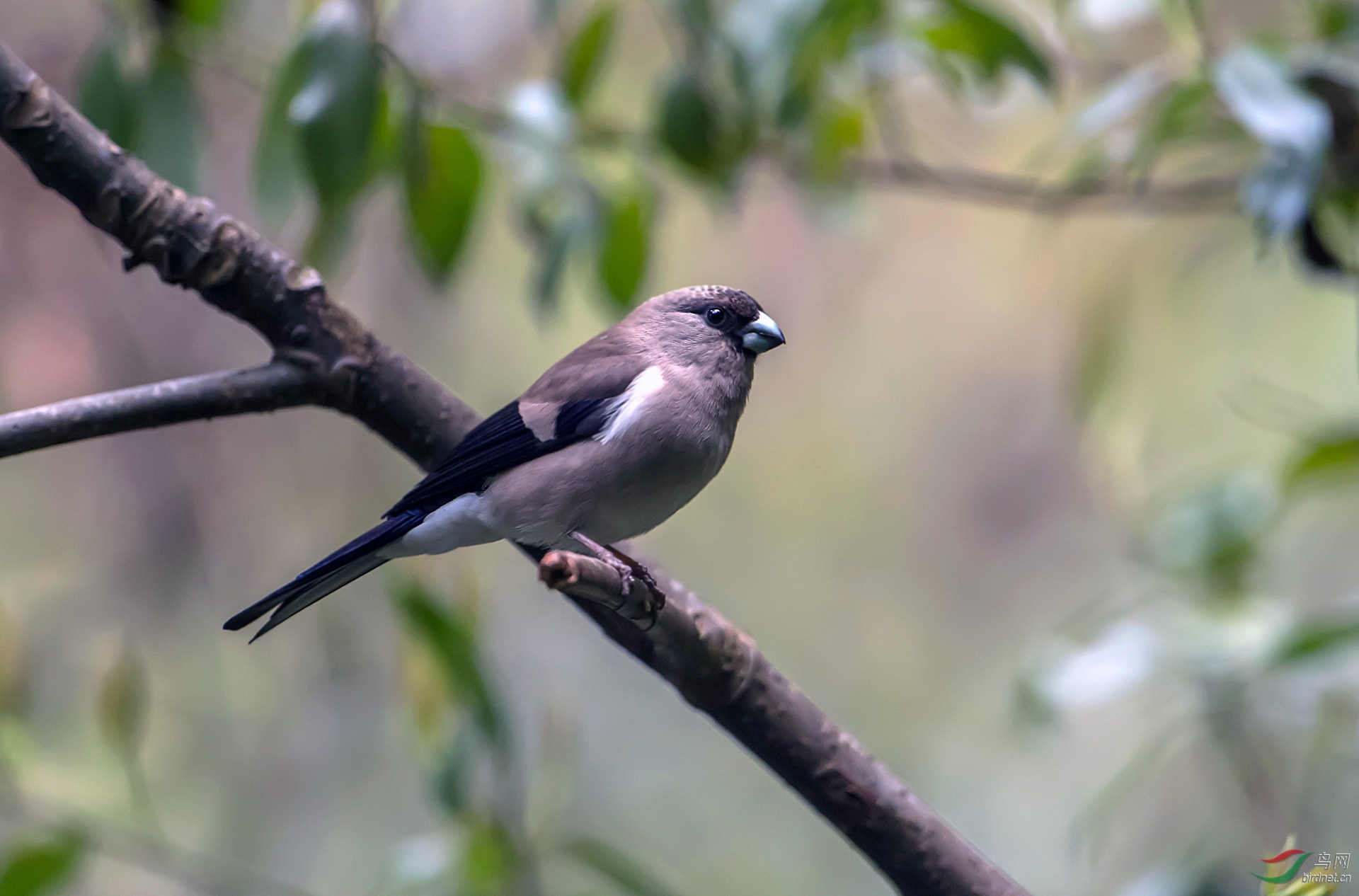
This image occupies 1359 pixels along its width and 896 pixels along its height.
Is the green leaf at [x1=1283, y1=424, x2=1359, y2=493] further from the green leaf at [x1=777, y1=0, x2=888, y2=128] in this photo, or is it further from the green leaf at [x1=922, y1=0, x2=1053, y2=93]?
the green leaf at [x1=777, y1=0, x2=888, y2=128]

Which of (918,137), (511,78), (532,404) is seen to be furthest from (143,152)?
(918,137)

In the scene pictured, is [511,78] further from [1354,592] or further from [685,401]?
[1354,592]

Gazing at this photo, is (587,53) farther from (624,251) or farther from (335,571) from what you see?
(335,571)

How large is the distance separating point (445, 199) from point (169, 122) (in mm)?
519

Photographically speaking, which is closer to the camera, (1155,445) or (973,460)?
(1155,445)

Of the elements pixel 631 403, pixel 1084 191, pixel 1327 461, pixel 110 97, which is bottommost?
pixel 110 97

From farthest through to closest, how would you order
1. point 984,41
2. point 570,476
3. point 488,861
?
1. point 488,861
2. point 984,41
3. point 570,476

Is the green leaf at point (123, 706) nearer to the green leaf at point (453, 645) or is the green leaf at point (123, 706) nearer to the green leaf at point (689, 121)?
the green leaf at point (453, 645)

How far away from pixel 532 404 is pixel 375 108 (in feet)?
2.02

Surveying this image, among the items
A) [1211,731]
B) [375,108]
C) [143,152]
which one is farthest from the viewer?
[1211,731]

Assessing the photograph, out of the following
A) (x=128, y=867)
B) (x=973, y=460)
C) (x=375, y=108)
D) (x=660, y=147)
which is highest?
(x=973, y=460)

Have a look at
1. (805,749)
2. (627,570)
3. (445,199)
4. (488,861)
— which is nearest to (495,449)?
(627,570)

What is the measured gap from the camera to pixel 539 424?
1953mm

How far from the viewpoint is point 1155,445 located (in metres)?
4.57
